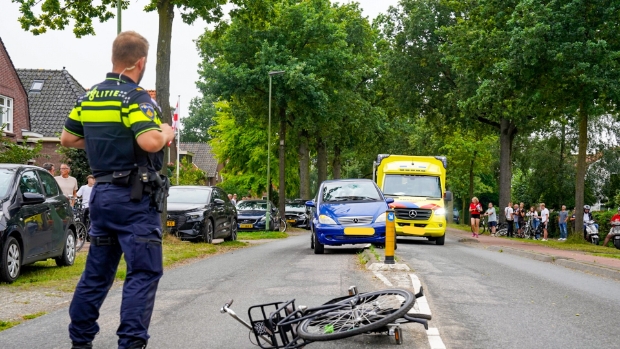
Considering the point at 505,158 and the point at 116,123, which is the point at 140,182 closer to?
the point at 116,123

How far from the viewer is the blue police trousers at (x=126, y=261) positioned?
4738mm

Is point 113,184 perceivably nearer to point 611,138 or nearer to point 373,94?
point 373,94

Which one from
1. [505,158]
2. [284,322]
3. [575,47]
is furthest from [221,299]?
[505,158]

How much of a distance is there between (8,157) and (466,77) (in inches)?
831

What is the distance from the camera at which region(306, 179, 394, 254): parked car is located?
55.3ft

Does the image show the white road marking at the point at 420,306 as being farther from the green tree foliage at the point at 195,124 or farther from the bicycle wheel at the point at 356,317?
the green tree foliage at the point at 195,124

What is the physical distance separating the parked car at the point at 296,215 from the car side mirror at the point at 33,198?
30.1 metres

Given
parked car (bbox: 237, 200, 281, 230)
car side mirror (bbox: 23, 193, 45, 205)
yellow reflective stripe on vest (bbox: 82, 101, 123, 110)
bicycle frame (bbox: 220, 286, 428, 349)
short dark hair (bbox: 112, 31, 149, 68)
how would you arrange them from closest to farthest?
yellow reflective stripe on vest (bbox: 82, 101, 123, 110), short dark hair (bbox: 112, 31, 149, 68), bicycle frame (bbox: 220, 286, 428, 349), car side mirror (bbox: 23, 193, 45, 205), parked car (bbox: 237, 200, 281, 230)

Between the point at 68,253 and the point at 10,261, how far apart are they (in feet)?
8.04

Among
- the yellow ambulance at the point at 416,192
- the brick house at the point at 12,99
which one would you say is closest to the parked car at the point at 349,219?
the yellow ambulance at the point at 416,192

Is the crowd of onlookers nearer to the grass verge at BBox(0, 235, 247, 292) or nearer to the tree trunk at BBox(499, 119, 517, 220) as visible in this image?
the tree trunk at BBox(499, 119, 517, 220)

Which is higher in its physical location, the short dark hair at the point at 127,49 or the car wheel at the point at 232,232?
the short dark hair at the point at 127,49

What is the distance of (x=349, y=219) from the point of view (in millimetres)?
16906

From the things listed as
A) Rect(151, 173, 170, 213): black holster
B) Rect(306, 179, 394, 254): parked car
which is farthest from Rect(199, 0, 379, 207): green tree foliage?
Rect(151, 173, 170, 213): black holster
